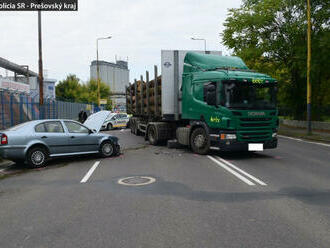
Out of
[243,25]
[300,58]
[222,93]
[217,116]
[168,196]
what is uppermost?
[243,25]

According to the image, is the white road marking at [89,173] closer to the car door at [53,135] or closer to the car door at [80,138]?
the car door at [80,138]

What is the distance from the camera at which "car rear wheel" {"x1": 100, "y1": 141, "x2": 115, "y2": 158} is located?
11.4 meters

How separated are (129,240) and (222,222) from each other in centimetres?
134

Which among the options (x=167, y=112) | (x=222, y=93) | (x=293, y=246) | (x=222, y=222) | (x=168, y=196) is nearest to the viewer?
(x=293, y=246)

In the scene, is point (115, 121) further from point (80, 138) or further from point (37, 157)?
point (37, 157)

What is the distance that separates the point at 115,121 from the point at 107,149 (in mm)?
16188

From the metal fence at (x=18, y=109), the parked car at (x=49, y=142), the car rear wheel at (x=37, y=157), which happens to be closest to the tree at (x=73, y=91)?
the metal fence at (x=18, y=109)

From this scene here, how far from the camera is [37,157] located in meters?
9.56

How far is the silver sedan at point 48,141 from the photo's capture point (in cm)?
920

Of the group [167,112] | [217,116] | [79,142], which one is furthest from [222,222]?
[167,112]

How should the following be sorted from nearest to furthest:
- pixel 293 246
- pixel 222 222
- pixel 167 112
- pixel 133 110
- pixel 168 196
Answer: pixel 293 246 → pixel 222 222 → pixel 168 196 → pixel 167 112 → pixel 133 110

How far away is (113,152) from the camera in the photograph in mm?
11641

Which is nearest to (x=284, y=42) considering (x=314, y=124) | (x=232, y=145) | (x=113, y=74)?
(x=314, y=124)

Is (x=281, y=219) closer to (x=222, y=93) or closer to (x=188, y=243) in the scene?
(x=188, y=243)
